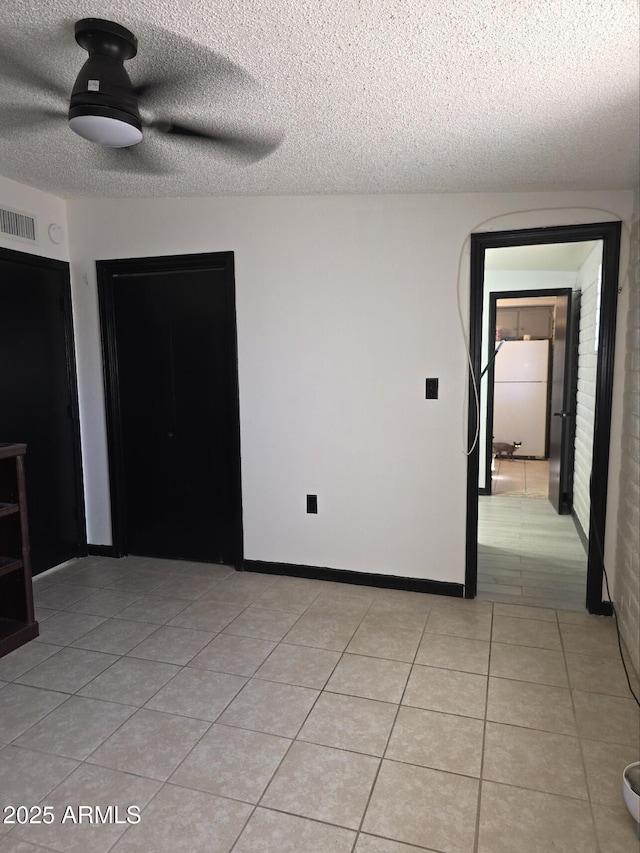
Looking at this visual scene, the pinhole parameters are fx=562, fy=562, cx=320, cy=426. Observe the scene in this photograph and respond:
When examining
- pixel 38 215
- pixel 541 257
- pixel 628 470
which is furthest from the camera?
pixel 541 257

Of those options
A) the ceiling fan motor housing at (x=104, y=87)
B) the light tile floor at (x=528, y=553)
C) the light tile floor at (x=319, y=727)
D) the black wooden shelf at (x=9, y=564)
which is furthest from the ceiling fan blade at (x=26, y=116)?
the light tile floor at (x=528, y=553)

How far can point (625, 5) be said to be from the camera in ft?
4.48

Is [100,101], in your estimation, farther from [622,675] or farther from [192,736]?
[622,675]

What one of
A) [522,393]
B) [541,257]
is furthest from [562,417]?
[522,393]

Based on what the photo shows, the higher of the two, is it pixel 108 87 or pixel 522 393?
pixel 108 87

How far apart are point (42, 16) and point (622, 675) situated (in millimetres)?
3100

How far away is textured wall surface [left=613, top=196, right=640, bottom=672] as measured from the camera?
2.50 metres

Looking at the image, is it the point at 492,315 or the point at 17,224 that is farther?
the point at 492,315

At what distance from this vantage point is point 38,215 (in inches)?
136

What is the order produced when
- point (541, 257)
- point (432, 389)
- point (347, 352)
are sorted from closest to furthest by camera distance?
point (432, 389) → point (347, 352) → point (541, 257)

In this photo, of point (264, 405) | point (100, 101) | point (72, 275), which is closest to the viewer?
point (100, 101)

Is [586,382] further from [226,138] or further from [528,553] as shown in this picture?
[226,138]

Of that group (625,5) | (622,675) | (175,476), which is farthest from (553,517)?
(625,5)

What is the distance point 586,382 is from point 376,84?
3.06 metres
